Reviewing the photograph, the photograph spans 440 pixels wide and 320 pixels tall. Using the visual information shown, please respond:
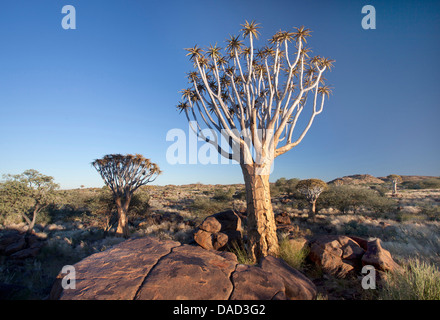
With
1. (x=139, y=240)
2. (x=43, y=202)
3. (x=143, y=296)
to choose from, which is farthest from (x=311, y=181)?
(x=43, y=202)

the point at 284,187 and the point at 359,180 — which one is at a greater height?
the point at 284,187

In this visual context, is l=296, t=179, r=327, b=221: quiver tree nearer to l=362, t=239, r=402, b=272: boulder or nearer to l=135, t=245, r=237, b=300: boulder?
l=362, t=239, r=402, b=272: boulder

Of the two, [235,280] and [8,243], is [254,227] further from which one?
[8,243]

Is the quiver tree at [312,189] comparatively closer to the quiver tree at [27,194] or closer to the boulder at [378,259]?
the boulder at [378,259]

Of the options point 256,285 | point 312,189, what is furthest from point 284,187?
point 256,285

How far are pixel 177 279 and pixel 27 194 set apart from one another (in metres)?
17.2

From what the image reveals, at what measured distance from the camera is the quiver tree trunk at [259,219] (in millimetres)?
5672

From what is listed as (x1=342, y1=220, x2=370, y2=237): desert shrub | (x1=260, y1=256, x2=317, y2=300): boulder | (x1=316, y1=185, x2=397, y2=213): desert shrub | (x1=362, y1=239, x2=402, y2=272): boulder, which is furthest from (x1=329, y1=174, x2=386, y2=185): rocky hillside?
(x1=260, y1=256, x2=317, y2=300): boulder

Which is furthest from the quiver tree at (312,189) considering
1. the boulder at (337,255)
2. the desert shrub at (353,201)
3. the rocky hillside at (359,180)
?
the rocky hillside at (359,180)

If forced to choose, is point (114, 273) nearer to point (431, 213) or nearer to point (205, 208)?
point (205, 208)

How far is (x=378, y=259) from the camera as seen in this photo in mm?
4410

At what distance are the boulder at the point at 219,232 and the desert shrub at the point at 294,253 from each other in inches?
82.6

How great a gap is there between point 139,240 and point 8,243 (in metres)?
9.75
